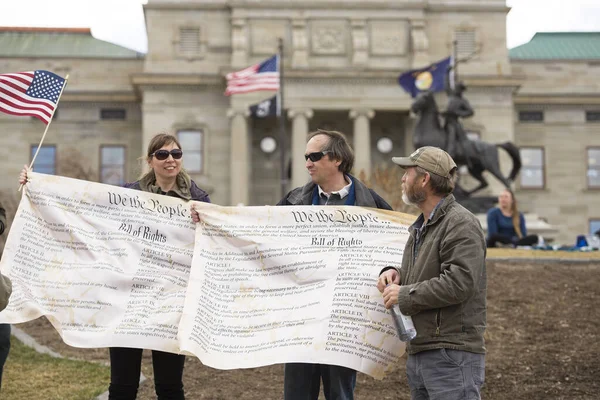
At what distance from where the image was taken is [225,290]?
6191mm

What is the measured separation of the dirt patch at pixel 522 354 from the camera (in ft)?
28.5

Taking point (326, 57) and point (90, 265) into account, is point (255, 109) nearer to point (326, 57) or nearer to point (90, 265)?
point (326, 57)

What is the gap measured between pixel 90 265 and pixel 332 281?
192cm

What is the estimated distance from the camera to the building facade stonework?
45.6 metres

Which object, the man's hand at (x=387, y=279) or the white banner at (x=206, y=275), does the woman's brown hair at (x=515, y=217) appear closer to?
the white banner at (x=206, y=275)

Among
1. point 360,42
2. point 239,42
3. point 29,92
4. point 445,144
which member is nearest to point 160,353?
point 29,92

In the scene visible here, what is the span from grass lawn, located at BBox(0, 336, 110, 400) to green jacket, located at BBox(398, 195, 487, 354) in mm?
4513

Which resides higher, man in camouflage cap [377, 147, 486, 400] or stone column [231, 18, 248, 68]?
stone column [231, 18, 248, 68]

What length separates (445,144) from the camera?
82.2ft

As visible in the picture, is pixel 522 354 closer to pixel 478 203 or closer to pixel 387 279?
pixel 387 279

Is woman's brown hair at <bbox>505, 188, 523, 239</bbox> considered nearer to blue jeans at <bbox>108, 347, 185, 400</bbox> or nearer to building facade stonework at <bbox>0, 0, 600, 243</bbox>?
blue jeans at <bbox>108, 347, 185, 400</bbox>

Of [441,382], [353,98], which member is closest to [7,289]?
[441,382]

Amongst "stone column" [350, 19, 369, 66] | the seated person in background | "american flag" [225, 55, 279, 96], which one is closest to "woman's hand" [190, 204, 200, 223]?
the seated person in background

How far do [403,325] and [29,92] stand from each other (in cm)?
493
